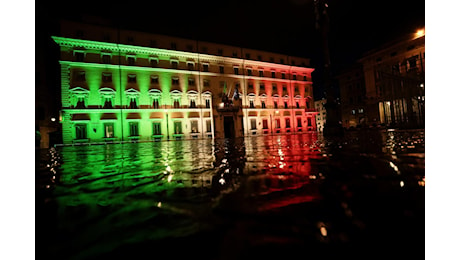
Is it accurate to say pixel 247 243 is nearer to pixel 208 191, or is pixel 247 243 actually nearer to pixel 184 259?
pixel 184 259

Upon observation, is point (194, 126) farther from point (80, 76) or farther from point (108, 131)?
point (80, 76)

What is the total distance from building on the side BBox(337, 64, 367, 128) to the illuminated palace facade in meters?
9.09

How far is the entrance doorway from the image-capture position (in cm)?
2739

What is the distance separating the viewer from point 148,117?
73.8 feet

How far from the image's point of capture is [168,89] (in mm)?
24094

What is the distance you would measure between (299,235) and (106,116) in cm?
2385

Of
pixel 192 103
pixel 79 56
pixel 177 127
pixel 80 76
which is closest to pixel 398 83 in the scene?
pixel 192 103

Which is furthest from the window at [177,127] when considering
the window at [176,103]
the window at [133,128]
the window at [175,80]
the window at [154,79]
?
the window at [154,79]

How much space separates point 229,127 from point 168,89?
9.44 m

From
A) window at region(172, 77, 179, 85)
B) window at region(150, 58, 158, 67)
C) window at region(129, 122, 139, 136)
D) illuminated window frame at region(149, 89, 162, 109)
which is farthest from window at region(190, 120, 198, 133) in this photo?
window at region(150, 58, 158, 67)

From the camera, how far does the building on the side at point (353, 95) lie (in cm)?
3450

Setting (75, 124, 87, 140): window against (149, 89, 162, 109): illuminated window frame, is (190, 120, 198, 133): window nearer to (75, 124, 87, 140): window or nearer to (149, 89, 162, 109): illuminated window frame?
(149, 89, 162, 109): illuminated window frame

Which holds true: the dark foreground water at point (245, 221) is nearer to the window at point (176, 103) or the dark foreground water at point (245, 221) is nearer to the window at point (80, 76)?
the window at point (176, 103)

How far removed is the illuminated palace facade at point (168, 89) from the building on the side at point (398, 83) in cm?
869
